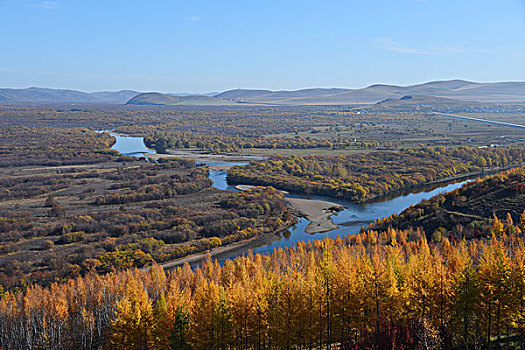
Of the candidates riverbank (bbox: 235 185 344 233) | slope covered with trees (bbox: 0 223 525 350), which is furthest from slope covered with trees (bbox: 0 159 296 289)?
slope covered with trees (bbox: 0 223 525 350)

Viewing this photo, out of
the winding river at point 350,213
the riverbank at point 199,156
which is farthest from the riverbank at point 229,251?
the riverbank at point 199,156

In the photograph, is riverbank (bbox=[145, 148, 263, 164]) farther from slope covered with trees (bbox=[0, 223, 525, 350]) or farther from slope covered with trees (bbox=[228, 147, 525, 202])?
slope covered with trees (bbox=[0, 223, 525, 350])

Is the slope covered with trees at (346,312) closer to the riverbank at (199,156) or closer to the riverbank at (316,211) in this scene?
the riverbank at (316,211)

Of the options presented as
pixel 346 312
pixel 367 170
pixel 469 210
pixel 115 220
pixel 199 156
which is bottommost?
pixel 115 220

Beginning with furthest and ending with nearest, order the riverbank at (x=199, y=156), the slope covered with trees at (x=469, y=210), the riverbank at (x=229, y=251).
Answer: the riverbank at (x=199, y=156), the slope covered with trees at (x=469, y=210), the riverbank at (x=229, y=251)

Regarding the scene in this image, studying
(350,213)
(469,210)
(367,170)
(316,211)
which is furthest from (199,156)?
(469,210)

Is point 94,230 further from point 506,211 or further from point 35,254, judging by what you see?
point 506,211

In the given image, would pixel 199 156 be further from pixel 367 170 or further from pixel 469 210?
pixel 469 210

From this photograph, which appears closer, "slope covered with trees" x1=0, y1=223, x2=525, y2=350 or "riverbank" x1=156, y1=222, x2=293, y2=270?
"slope covered with trees" x1=0, y1=223, x2=525, y2=350
